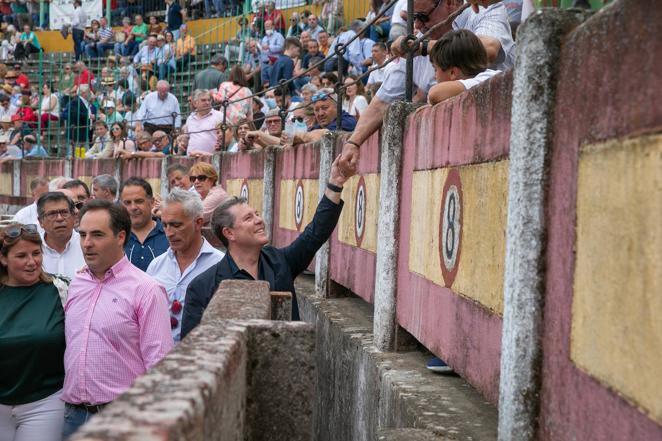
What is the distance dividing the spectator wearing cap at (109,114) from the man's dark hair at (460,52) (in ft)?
58.3

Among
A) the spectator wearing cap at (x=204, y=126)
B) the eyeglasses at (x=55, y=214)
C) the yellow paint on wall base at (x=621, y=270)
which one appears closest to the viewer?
the yellow paint on wall base at (x=621, y=270)

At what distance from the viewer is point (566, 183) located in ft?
10.9

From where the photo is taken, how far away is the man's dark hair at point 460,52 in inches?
210

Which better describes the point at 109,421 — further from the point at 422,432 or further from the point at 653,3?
the point at 422,432

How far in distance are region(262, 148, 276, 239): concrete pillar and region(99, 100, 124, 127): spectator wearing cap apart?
451 inches

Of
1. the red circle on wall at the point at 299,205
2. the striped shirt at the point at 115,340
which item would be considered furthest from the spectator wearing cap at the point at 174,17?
the striped shirt at the point at 115,340

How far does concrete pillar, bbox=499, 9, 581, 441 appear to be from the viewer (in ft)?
11.4

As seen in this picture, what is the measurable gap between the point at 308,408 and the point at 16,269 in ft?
7.66

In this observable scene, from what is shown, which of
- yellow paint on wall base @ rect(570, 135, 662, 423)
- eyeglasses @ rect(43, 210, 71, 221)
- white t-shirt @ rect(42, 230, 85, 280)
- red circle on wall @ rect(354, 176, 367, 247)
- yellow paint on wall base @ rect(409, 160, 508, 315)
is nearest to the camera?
yellow paint on wall base @ rect(570, 135, 662, 423)

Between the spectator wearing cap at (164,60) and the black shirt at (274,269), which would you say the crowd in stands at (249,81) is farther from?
the black shirt at (274,269)

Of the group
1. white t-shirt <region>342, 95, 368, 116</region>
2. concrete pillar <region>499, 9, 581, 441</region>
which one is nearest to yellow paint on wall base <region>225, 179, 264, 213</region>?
white t-shirt <region>342, 95, 368, 116</region>

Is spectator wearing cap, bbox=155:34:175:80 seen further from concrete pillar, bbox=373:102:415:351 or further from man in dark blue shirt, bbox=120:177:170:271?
concrete pillar, bbox=373:102:415:351

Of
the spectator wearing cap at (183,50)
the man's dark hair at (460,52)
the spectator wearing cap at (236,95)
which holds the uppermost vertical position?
the spectator wearing cap at (183,50)

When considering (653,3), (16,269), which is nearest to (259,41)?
(16,269)
